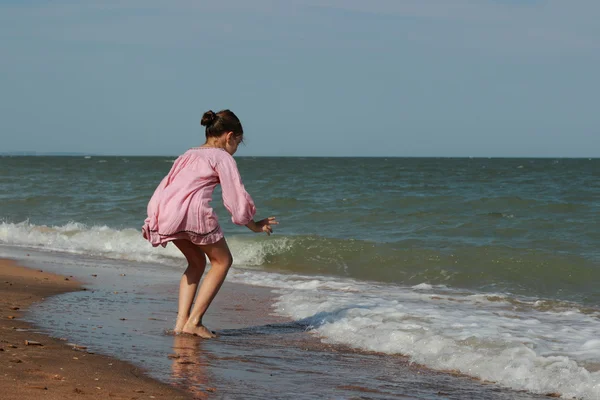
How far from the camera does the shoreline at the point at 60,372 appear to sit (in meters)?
3.71

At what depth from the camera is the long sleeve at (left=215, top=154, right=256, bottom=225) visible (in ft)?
17.9

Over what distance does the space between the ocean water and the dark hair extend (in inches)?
67.5

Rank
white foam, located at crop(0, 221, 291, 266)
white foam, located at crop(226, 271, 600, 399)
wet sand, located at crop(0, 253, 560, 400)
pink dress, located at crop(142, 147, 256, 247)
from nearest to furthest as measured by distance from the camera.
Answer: wet sand, located at crop(0, 253, 560, 400) < white foam, located at crop(226, 271, 600, 399) < pink dress, located at crop(142, 147, 256, 247) < white foam, located at crop(0, 221, 291, 266)

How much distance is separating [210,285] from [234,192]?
0.73m

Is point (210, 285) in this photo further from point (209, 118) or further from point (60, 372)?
point (60, 372)

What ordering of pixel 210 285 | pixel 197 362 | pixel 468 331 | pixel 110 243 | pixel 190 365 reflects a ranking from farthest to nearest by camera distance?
1. pixel 110 243
2. pixel 468 331
3. pixel 210 285
4. pixel 197 362
5. pixel 190 365

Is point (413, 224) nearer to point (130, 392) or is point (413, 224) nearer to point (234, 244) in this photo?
point (234, 244)

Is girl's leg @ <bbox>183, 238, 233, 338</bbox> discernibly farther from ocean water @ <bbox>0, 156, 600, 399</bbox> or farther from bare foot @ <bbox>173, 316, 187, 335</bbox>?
ocean water @ <bbox>0, 156, 600, 399</bbox>

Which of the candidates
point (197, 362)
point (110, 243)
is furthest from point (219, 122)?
point (110, 243)

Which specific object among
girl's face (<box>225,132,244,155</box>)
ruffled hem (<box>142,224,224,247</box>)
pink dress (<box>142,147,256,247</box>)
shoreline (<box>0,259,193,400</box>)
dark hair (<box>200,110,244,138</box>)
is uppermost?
dark hair (<box>200,110,244,138</box>)

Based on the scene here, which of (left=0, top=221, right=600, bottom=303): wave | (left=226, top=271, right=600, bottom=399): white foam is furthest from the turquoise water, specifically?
(left=226, top=271, right=600, bottom=399): white foam

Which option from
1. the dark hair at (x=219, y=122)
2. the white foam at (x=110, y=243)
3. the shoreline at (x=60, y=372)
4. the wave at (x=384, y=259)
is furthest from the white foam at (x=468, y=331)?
the white foam at (x=110, y=243)

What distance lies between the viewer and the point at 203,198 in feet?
17.9

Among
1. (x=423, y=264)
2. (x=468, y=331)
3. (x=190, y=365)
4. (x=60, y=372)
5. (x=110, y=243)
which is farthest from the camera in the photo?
(x=110, y=243)
